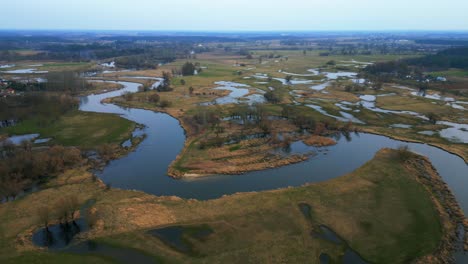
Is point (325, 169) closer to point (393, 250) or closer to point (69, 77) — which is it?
point (393, 250)

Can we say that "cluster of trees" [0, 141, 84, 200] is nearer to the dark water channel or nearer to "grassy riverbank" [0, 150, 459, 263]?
"grassy riverbank" [0, 150, 459, 263]

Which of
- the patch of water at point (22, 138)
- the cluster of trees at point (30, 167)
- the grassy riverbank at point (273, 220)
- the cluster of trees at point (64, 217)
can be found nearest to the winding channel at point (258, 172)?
the grassy riverbank at point (273, 220)

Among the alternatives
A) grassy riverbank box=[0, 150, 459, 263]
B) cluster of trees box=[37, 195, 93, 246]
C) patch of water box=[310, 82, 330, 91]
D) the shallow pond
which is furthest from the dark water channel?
patch of water box=[310, 82, 330, 91]

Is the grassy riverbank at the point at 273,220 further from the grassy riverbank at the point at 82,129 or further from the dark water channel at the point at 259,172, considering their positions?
the grassy riverbank at the point at 82,129

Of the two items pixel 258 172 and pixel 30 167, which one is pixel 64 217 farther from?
pixel 258 172

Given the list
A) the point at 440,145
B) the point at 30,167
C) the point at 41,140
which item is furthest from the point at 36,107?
the point at 440,145

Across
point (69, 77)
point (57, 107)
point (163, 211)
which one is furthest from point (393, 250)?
point (69, 77)
